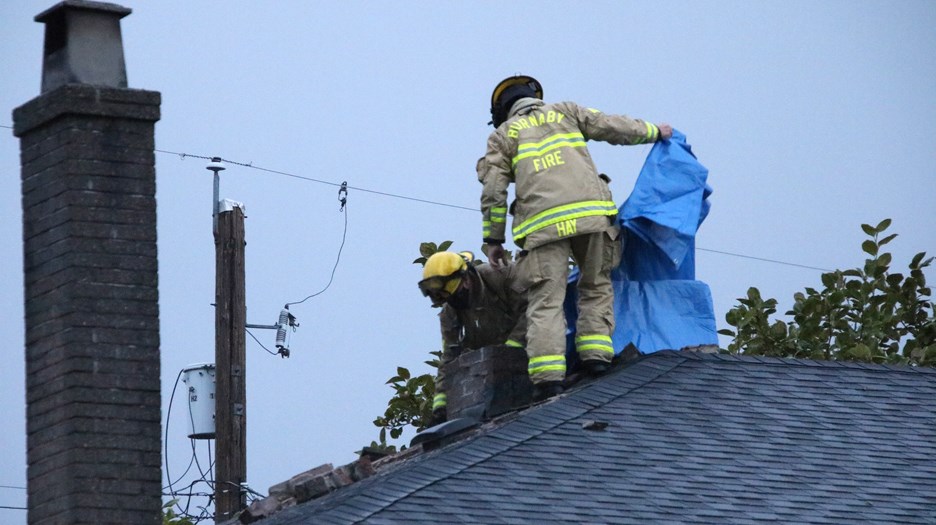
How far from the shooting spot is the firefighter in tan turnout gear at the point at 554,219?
455 inches

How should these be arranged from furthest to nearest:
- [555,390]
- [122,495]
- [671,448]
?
[555,390] → [671,448] → [122,495]

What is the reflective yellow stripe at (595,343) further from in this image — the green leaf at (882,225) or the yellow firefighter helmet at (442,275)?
the green leaf at (882,225)

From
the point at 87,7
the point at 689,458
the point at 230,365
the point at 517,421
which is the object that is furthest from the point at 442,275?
the point at 230,365

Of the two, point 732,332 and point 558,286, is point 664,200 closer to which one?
point 558,286

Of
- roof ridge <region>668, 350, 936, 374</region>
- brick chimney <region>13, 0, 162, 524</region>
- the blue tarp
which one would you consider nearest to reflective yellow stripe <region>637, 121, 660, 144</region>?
the blue tarp

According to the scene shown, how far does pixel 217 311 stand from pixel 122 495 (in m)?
8.21

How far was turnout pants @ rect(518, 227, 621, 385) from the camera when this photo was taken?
1145 centimetres

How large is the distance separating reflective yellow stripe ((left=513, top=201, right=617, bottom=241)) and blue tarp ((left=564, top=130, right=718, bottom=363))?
425 mm

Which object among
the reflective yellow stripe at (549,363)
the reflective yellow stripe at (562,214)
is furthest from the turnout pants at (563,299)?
the reflective yellow stripe at (562,214)

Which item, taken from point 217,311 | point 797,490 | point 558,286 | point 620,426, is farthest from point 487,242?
point 217,311

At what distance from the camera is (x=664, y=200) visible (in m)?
12.2

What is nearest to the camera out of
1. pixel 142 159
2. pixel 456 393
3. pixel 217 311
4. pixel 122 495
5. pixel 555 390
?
pixel 122 495

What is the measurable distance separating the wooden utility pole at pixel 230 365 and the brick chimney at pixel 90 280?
7.19 metres

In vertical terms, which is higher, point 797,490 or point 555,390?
point 555,390
